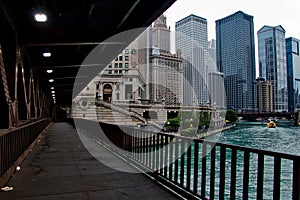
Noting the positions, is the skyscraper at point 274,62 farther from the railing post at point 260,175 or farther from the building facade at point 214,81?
the railing post at point 260,175

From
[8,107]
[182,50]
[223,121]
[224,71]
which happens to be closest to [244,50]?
[224,71]

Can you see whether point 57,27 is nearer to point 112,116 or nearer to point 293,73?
point 112,116

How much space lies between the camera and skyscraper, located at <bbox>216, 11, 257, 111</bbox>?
5322cm

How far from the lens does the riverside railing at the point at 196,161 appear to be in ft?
8.40

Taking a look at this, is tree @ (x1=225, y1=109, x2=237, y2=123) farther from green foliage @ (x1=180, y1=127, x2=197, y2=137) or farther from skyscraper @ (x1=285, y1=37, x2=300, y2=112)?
skyscraper @ (x1=285, y1=37, x2=300, y2=112)

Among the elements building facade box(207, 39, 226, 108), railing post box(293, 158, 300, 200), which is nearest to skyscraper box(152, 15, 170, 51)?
building facade box(207, 39, 226, 108)

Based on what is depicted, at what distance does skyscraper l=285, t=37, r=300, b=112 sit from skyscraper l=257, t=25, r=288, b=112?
5.39 ft

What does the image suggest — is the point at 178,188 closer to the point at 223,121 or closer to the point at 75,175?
the point at 75,175

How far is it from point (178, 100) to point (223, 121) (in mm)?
A: 15497

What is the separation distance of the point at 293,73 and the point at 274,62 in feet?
20.0

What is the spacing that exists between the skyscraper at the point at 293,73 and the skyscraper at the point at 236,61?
16711mm

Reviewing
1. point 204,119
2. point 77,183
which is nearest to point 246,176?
point 77,183

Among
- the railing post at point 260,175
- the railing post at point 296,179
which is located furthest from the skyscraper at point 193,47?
the railing post at point 296,179

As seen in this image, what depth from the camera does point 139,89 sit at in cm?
7438
